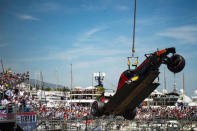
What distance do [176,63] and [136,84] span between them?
8.82 ft

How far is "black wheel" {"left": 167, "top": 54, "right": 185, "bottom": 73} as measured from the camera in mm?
15102

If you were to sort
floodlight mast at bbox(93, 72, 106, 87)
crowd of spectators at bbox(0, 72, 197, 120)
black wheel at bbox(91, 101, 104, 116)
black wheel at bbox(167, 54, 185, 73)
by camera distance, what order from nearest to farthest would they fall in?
black wheel at bbox(167, 54, 185, 73) → black wheel at bbox(91, 101, 104, 116) → crowd of spectators at bbox(0, 72, 197, 120) → floodlight mast at bbox(93, 72, 106, 87)

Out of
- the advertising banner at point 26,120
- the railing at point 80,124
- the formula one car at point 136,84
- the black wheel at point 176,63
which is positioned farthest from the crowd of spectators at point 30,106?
the black wheel at point 176,63

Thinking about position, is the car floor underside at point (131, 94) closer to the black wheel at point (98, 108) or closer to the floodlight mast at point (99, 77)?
the black wheel at point (98, 108)

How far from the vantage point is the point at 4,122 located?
17312mm

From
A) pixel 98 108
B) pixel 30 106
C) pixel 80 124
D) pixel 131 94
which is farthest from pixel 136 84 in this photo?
pixel 30 106

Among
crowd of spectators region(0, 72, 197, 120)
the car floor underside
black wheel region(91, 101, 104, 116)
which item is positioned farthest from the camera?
crowd of spectators region(0, 72, 197, 120)

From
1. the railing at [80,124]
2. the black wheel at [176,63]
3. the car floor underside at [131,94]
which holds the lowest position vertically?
the railing at [80,124]

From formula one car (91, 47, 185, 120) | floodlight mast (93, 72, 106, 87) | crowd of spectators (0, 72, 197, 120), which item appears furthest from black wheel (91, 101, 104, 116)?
floodlight mast (93, 72, 106, 87)

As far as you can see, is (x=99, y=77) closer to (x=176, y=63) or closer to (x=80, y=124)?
(x=80, y=124)

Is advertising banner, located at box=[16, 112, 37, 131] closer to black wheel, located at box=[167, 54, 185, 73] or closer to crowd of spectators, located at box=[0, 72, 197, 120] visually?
crowd of spectators, located at box=[0, 72, 197, 120]

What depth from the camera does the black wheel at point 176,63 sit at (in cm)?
1510

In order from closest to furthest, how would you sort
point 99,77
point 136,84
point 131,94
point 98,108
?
point 136,84 < point 131,94 < point 98,108 < point 99,77

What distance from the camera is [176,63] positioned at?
15141 mm
